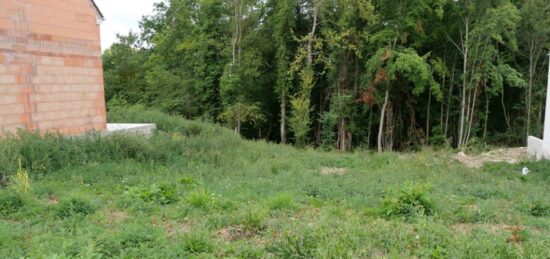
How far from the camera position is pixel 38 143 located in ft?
27.0

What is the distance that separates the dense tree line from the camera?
19.2 meters

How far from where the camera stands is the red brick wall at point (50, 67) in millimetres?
9148

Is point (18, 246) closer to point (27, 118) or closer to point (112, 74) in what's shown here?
point (27, 118)

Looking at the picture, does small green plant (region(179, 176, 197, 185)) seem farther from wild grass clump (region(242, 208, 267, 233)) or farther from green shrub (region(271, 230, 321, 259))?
green shrub (region(271, 230, 321, 259))

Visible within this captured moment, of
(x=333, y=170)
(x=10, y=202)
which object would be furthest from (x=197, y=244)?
(x=333, y=170)

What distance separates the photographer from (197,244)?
169 inches

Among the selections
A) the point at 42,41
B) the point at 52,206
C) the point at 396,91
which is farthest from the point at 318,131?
the point at 52,206

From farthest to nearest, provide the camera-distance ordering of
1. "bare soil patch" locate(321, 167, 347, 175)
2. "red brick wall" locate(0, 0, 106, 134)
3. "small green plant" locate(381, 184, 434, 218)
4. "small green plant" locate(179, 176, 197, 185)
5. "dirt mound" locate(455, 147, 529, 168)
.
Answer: "dirt mound" locate(455, 147, 529, 168), "bare soil patch" locate(321, 167, 347, 175), "red brick wall" locate(0, 0, 106, 134), "small green plant" locate(179, 176, 197, 185), "small green plant" locate(381, 184, 434, 218)

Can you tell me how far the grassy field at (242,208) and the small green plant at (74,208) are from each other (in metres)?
0.01

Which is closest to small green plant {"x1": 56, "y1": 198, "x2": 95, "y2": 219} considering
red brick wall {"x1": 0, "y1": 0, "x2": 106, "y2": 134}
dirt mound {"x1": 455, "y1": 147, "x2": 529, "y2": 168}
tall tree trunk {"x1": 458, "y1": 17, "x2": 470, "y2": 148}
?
red brick wall {"x1": 0, "y1": 0, "x2": 106, "y2": 134}

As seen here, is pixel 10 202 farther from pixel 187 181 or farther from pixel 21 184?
pixel 187 181

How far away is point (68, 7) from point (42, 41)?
128cm

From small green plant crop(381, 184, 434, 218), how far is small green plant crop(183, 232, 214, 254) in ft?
8.00

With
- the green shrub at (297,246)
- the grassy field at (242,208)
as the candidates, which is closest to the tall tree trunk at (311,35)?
the grassy field at (242,208)
